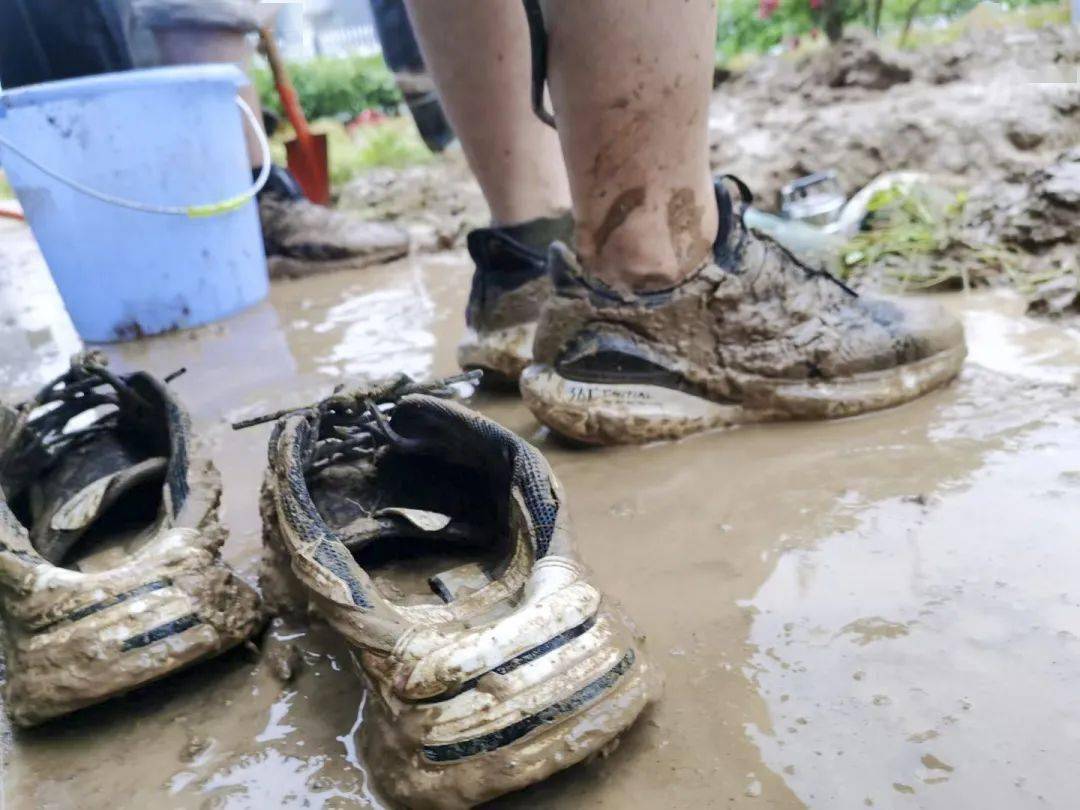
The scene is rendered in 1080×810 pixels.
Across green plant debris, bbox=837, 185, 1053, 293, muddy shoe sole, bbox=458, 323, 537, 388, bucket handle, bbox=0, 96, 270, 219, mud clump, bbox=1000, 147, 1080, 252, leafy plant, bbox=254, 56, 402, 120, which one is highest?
bucket handle, bbox=0, 96, 270, 219

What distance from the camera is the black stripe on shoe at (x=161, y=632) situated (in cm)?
95

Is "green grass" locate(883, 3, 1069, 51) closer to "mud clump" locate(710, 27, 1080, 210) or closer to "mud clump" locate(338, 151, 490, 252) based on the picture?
"mud clump" locate(710, 27, 1080, 210)

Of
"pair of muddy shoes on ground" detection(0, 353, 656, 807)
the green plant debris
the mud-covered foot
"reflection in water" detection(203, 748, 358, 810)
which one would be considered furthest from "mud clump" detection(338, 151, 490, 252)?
"reflection in water" detection(203, 748, 358, 810)

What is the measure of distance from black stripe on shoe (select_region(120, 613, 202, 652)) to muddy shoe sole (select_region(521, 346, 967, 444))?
710 mm

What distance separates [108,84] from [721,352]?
6.14 feet

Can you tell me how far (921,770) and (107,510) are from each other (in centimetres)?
110

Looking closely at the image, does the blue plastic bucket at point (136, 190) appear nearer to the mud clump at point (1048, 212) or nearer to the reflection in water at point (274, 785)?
the reflection in water at point (274, 785)

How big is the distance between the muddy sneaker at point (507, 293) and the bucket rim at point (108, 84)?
4.06ft

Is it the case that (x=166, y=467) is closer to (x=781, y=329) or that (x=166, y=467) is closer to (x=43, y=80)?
(x=781, y=329)

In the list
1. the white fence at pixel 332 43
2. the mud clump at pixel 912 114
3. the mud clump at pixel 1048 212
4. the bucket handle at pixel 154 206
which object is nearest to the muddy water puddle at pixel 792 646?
the mud clump at pixel 1048 212

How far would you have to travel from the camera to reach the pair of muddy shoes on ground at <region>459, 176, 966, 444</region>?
60.9 inches

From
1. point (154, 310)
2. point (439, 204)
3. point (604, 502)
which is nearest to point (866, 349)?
point (604, 502)

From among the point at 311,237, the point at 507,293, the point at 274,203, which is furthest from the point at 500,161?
the point at 274,203

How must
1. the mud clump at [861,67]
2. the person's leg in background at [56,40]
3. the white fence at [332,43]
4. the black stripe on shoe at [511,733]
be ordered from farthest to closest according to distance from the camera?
the white fence at [332,43] → the mud clump at [861,67] → the person's leg in background at [56,40] → the black stripe on shoe at [511,733]
